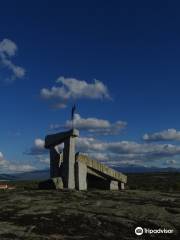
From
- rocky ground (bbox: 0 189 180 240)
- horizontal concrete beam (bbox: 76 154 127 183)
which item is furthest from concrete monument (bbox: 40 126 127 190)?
rocky ground (bbox: 0 189 180 240)

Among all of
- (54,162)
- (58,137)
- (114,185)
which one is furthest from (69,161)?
(114,185)

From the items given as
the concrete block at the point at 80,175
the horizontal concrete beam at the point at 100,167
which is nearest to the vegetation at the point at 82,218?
the concrete block at the point at 80,175

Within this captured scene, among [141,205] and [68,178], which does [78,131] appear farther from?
[141,205]

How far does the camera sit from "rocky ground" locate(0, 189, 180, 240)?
391 inches

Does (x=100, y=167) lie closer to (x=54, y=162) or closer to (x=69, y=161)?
(x=69, y=161)

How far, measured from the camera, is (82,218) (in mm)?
11375

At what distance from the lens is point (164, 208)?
13.5 m

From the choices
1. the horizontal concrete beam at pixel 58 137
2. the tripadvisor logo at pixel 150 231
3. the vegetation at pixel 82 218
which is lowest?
the tripadvisor logo at pixel 150 231

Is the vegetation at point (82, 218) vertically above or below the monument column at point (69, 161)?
below

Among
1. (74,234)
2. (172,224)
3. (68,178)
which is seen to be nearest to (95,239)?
(74,234)

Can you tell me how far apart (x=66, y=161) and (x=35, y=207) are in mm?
10491

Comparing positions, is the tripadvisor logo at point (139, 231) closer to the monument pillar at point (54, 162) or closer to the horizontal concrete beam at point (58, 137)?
the horizontal concrete beam at point (58, 137)

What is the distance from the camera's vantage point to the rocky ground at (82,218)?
993 centimetres

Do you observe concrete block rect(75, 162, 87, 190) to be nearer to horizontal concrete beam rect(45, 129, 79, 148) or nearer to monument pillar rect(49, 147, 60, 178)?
horizontal concrete beam rect(45, 129, 79, 148)
